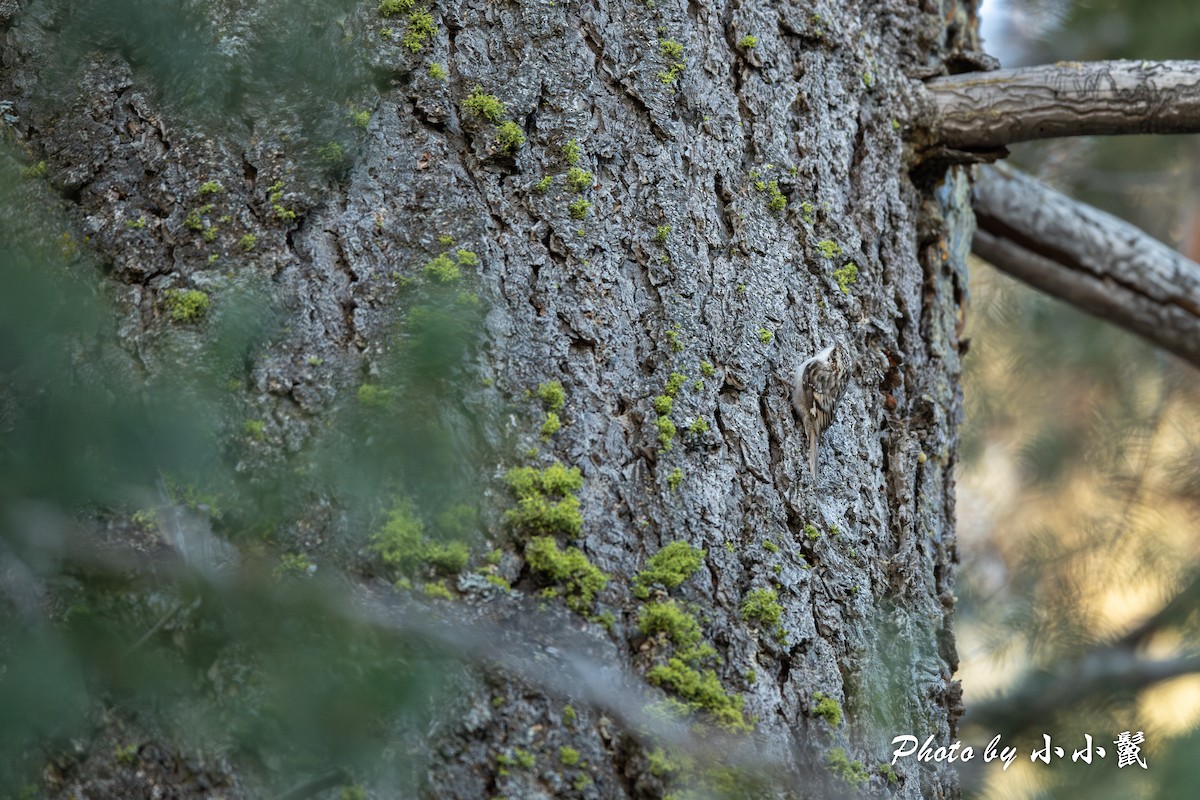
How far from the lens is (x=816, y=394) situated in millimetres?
1059

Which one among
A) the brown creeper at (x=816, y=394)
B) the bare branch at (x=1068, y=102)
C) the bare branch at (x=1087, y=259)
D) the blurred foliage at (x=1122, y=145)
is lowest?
the brown creeper at (x=816, y=394)

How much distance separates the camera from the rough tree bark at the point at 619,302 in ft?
2.96

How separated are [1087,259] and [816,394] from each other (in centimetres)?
99

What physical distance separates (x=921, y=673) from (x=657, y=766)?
41 cm

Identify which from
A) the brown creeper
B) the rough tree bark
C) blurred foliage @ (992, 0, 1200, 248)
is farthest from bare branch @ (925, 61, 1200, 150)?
blurred foliage @ (992, 0, 1200, 248)

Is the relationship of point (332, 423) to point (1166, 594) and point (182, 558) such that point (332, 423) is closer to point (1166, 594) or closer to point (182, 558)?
point (182, 558)

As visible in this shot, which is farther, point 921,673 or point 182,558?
point 921,673

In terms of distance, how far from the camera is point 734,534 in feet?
3.15

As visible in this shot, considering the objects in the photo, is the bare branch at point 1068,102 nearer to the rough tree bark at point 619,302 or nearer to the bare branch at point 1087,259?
the rough tree bark at point 619,302

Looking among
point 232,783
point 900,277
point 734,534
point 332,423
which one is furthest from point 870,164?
point 232,783

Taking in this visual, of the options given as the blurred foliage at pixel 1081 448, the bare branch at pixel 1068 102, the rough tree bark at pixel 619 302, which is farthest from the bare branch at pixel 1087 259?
the blurred foliage at pixel 1081 448

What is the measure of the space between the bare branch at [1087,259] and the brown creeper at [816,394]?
2.72ft

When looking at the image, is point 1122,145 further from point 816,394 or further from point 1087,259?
point 816,394

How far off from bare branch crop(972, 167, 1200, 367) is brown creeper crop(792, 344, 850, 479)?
2.72ft
